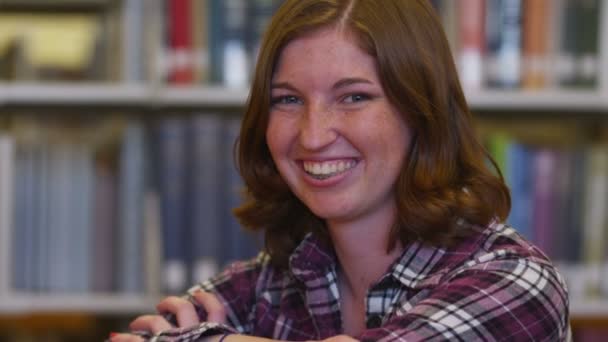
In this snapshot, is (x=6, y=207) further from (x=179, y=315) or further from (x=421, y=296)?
(x=421, y=296)

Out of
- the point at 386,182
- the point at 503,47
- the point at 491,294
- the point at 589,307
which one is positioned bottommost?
the point at 589,307

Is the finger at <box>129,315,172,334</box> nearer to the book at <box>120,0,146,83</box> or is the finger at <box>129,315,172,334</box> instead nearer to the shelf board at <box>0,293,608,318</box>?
the shelf board at <box>0,293,608,318</box>

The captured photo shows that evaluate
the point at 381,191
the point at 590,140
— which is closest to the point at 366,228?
the point at 381,191

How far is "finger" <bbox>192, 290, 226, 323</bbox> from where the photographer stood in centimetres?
128

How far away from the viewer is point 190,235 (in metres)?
2.01

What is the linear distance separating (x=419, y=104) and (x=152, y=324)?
48 centimetres

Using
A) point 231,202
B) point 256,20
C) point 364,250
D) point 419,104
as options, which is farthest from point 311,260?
point 256,20

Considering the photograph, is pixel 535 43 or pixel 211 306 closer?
pixel 211 306

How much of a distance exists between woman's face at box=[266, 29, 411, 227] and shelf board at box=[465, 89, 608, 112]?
0.86 metres

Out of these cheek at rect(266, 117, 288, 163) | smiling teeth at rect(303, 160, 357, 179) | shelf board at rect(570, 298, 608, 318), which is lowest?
shelf board at rect(570, 298, 608, 318)

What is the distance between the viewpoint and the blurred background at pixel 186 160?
2.00m

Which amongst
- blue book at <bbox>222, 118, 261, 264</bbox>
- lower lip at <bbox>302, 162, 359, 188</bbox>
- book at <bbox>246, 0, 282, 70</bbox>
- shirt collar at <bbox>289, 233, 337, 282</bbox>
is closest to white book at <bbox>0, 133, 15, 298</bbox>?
blue book at <bbox>222, 118, 261, 264</bbox>

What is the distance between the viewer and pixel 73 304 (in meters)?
2.00

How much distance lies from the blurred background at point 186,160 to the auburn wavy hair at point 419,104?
78 centimetres
